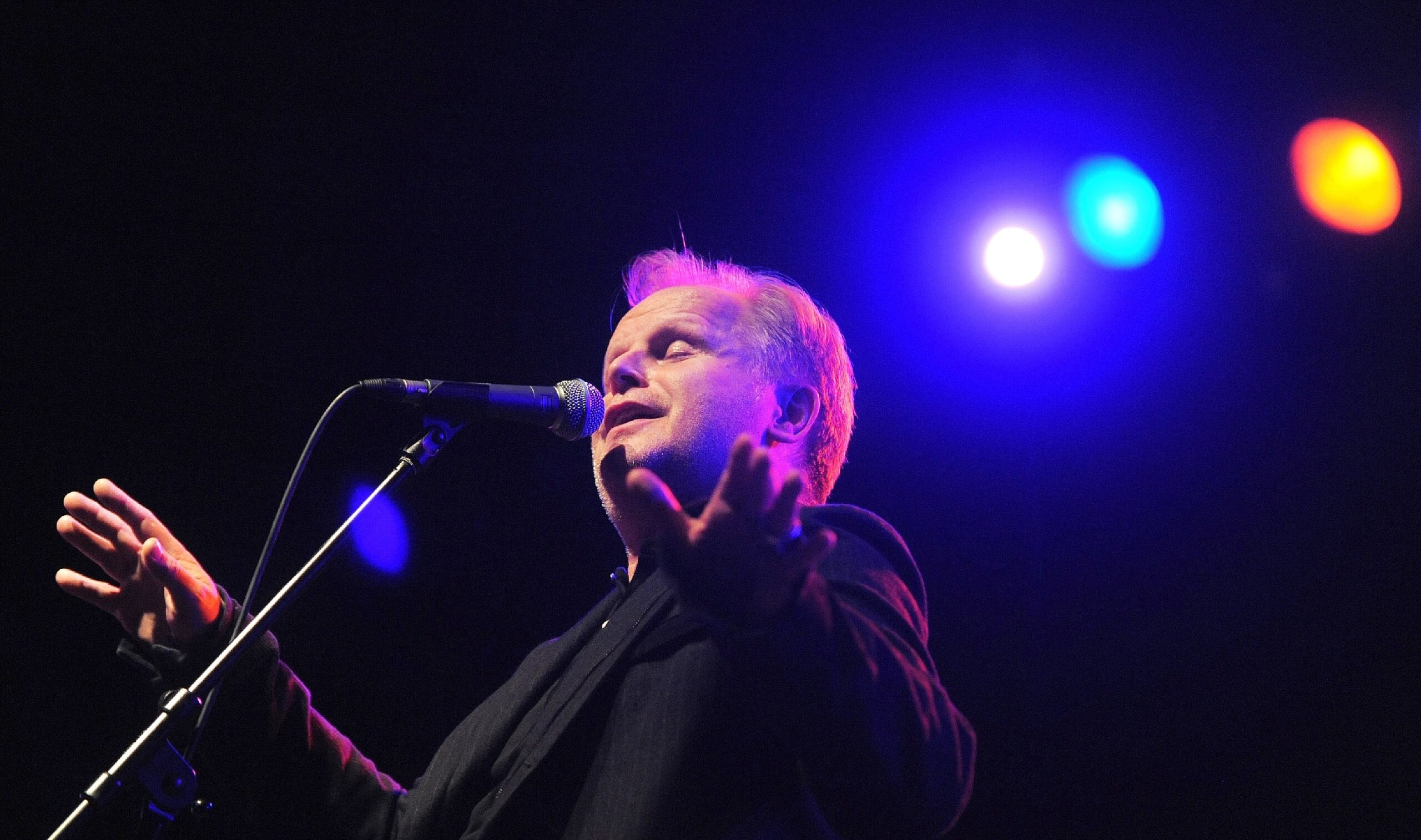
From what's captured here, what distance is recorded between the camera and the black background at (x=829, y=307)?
3012 mm

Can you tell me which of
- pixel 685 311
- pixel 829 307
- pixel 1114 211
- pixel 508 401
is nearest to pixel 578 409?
pixel 508 401

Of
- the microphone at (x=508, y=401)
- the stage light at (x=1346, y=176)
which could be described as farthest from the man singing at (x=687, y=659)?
the stage light at (x=1346, y=176)

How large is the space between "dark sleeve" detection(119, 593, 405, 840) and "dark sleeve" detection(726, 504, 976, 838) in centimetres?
130

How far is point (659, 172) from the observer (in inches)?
150

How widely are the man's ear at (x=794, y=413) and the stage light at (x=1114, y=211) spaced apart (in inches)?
60.1


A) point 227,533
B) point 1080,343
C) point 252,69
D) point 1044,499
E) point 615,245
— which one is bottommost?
point 1044,499

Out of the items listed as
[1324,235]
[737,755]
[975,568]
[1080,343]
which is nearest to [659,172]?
[1080,343]

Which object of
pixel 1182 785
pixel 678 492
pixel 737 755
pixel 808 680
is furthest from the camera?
pixel 1182 785

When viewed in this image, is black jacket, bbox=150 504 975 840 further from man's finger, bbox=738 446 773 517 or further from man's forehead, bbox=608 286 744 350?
man's forehead, bbox=608 286 744 350

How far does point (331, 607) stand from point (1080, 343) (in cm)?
298

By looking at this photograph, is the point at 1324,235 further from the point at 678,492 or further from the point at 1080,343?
the point at 678,492

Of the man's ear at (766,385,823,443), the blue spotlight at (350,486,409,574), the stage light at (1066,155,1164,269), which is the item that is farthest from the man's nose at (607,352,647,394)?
the stage light at (1066,155,1164,269)

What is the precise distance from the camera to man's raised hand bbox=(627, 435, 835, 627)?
3.80 feet

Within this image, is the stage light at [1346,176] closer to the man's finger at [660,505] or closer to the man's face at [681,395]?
the man's face at [681,395]
